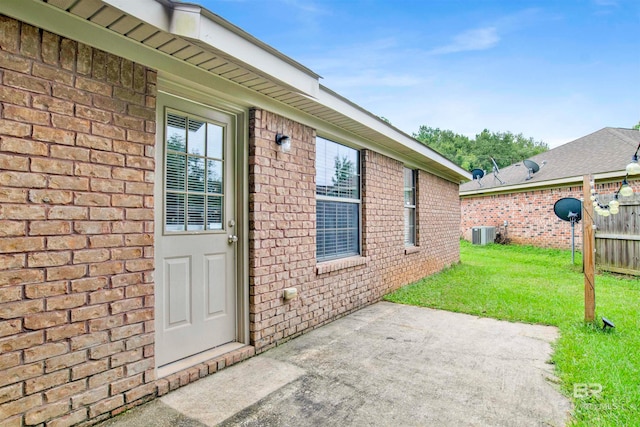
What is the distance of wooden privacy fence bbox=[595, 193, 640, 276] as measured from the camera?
23.7ft

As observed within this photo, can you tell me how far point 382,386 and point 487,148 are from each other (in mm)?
37752

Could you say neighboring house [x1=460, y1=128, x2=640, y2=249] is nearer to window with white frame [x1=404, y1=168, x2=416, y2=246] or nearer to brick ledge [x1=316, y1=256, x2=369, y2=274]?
window with white frame [x1=404, y1=168, x2=416, y2=246]

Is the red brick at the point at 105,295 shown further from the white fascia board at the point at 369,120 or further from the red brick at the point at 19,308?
the white fascia board at the point at 369,120

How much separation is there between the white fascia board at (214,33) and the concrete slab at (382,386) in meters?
2.38

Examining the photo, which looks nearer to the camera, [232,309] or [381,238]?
[232,309]

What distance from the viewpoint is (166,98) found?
8.77 ft

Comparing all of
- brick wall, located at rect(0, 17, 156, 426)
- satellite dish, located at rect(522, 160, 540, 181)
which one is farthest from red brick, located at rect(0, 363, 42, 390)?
satellite dish, located at rect(522, 160, 540, 181)

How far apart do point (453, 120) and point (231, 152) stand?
3628 centimetres

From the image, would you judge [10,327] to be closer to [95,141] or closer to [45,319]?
[45,319]

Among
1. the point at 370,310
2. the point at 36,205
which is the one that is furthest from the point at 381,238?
the point at 36,205

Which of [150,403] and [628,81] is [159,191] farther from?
[628,81]

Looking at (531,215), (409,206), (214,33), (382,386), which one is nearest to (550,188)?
(531,215)

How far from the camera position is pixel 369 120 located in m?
4.49

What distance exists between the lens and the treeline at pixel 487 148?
3484cm
